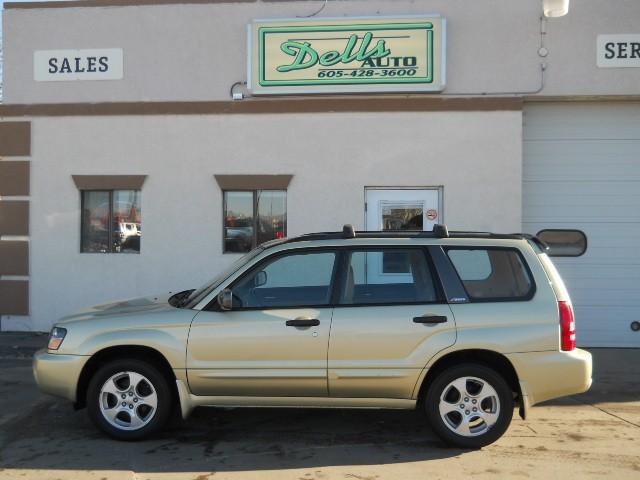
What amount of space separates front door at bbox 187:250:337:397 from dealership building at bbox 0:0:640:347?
182 inches

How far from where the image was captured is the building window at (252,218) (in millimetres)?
10188

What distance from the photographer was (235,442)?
5.61 metres

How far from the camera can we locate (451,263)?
554 cm

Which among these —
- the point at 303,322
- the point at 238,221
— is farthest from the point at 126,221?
the point at 303,322

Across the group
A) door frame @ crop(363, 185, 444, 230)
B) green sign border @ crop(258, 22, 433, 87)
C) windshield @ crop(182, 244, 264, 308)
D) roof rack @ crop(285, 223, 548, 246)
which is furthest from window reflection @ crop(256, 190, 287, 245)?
roof rack @ crop(285, 223, 548, 246)

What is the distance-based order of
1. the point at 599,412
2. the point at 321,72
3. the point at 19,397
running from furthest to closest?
the point at 321,72, the point at 19,397, the point at 599,412

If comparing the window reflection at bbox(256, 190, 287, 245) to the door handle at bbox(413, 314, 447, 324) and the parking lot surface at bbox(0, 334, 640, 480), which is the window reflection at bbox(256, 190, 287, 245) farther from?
the door handle at bbox(413, 314, 447, 324)

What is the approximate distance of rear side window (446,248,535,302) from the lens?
5445mm

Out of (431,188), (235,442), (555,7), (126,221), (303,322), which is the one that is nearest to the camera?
(303,322)

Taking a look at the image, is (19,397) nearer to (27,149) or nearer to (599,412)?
(27,149)

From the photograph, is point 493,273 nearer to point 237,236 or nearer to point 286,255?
point 286,255

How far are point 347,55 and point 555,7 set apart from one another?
3016 mm

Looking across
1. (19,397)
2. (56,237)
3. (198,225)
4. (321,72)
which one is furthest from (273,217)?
(19,397)

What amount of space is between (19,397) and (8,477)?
8.13 ft
